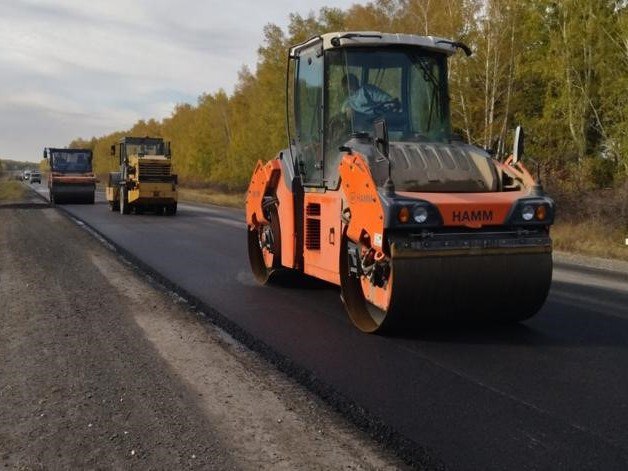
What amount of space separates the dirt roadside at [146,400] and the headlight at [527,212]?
2196 millimetres

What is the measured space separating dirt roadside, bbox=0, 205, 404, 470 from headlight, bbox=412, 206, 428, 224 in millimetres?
1473

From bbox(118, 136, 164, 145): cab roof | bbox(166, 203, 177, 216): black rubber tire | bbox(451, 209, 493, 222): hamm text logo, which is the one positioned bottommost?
bbox(166, 203, 177, 216): black rubber tire

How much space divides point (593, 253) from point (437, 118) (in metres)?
7.48

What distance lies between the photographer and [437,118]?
6.08 meters

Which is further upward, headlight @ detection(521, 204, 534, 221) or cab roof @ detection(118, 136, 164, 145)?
cab roof @ detection(118, 136, 164, 145)

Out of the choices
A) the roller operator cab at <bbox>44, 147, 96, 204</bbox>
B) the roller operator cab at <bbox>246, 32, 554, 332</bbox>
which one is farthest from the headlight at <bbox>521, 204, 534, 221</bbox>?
the roller operator cab at <bbox>44, 147, 96, 204</bbox>

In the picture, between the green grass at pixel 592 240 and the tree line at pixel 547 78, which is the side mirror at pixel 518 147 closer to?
the green grass at pixel 592 240

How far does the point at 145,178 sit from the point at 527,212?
17.9 m

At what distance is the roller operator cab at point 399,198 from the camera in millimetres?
4727

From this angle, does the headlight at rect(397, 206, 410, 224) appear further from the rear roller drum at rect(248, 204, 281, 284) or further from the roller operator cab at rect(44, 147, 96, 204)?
the roller operator cab at rect(44, 147, 96, 204)

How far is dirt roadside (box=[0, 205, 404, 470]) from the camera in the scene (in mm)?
3111

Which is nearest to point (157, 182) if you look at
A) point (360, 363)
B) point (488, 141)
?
point (488, 141)

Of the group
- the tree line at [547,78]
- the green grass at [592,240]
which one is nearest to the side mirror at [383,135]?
the green grass at [592,240]

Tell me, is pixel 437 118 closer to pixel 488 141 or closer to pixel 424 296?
pixel 424 296
